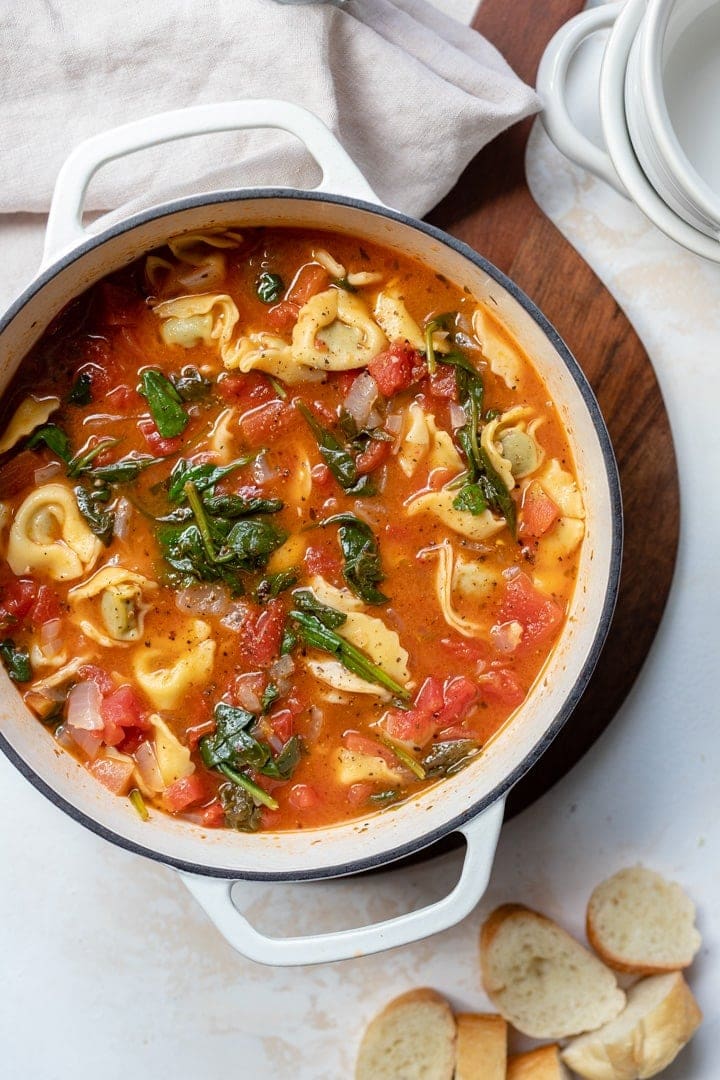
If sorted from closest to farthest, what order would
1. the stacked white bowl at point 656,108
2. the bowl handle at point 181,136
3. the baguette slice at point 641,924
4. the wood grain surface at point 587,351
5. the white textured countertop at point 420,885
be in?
the bowl handle at point 181,136 < the stacked white bowl at point 656,108 < the wood grain surface at point 587,351 < the white textured countertop at point 420,885 < the baguette slice at point 641,924

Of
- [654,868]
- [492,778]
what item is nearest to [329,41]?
[492,778]

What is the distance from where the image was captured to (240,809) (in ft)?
12.7

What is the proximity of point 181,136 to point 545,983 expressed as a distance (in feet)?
12.0

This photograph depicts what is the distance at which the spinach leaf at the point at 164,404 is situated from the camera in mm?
3729

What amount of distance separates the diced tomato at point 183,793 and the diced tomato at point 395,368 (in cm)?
168

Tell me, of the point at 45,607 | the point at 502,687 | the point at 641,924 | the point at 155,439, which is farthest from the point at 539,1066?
the point at 155,439

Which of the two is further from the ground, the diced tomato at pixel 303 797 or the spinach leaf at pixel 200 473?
the spinach leaf at pixel 200 473

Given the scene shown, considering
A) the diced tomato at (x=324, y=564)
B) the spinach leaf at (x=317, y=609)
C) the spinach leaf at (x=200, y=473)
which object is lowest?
the spinach leaf at (x=317, y=609)

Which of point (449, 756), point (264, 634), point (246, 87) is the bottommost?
point (449, 756)

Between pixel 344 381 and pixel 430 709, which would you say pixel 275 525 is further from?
pixel 430 709

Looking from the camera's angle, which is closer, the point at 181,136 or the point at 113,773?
the point at 181,136

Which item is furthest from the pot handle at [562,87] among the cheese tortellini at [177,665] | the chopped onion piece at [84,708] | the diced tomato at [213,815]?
the diced tomato at [213,815]

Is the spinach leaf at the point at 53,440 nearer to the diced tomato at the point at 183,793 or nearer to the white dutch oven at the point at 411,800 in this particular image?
the white dutch oven at the point at 411,800

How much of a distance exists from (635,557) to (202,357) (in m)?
1.91
